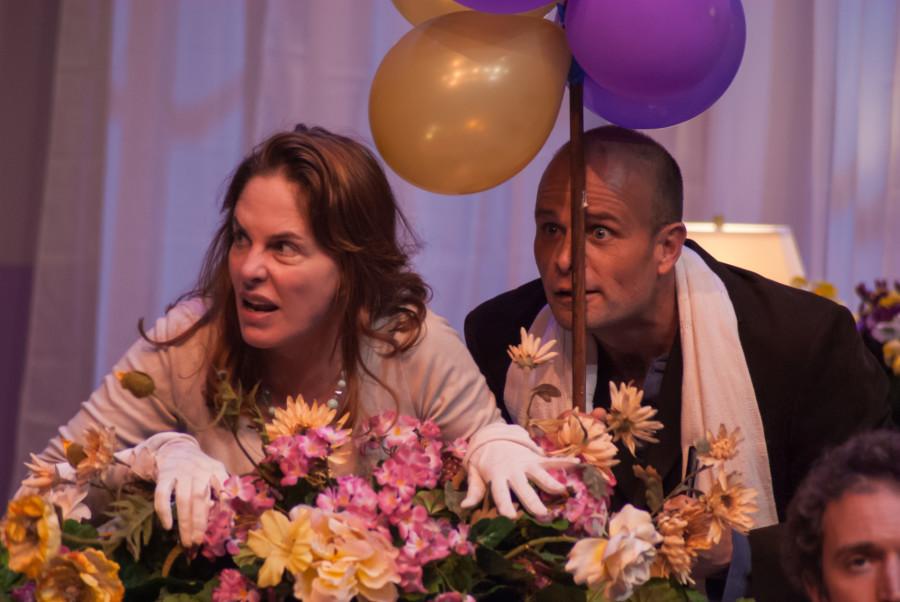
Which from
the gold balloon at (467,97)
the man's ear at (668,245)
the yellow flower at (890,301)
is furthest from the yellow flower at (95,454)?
the yellow flower at (890,301)

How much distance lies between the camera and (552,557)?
103 cm

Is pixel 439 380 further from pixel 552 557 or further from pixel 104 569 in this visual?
pixel 104 569

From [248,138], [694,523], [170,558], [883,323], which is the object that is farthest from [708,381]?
[248,138]

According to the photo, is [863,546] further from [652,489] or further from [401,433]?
[401,433]

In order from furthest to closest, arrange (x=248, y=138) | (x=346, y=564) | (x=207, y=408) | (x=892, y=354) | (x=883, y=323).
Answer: (x=248, y=138) < (x=883, y=323) < (x=892, y=354) < (x=207, y=408) < (x=346, y=564)

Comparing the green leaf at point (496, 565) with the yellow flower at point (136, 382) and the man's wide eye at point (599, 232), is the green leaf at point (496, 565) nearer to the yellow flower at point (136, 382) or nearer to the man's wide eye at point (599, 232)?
the yellow flower at point (136, 382)

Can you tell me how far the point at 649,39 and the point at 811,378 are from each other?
62 centimetres

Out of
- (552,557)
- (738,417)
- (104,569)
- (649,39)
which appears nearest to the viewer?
(104,569)

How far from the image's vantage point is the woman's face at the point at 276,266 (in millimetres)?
1432

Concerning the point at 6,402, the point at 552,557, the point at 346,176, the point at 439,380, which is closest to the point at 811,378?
the point at 439,380

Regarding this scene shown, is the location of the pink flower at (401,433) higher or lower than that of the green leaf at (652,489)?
higher

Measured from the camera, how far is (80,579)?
3.05ft

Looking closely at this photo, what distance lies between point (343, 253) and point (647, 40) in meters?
0.45

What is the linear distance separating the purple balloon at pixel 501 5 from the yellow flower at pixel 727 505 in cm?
66
